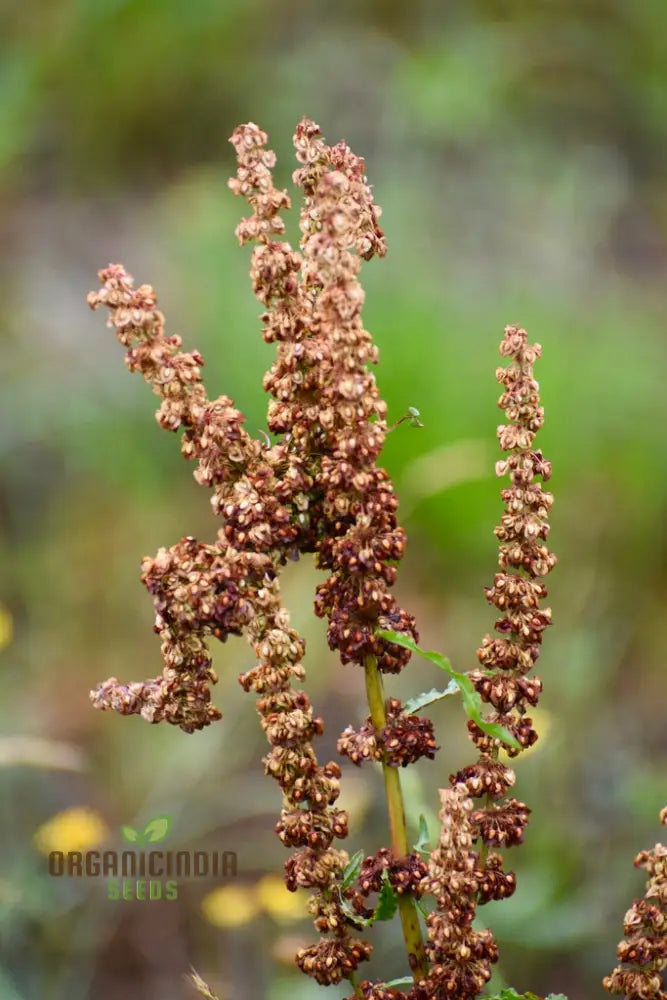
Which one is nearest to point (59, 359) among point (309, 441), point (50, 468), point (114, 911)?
point (50, 468)

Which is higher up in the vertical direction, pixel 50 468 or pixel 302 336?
pixel 50 468

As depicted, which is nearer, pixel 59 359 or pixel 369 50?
pixel 59 359

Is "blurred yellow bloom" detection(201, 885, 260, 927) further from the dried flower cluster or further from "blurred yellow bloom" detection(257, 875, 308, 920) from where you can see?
the dried flower cluster

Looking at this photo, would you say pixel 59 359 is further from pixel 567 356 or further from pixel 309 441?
pixel 309 441

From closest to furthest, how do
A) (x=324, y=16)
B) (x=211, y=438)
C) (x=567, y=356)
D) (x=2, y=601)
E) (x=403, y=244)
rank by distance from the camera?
1. (x=211, y=438)
2. (x=2, y=601)
3. (x=567, y=356)
4. (x=403, y=244)
5. (x=324, y=16)

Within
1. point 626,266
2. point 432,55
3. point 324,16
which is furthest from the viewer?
point 324,16
